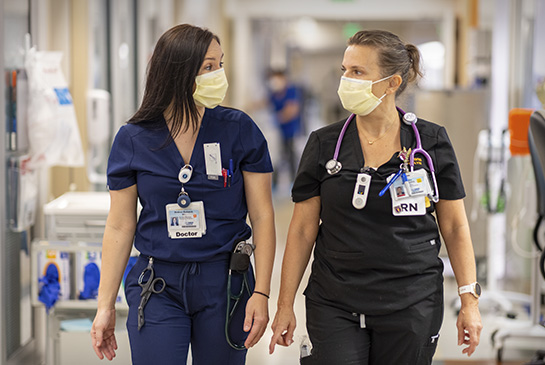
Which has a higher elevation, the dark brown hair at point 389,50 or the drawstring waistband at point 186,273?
the dark brown hair at point 389,50

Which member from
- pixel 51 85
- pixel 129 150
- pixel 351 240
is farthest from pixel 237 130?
pixel 51 85

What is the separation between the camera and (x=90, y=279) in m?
3.57

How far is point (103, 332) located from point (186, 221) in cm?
44

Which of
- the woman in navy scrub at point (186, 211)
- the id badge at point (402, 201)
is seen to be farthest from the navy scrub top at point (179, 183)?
the id badge at point (402, 201)

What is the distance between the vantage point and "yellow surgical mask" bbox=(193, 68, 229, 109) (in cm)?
225

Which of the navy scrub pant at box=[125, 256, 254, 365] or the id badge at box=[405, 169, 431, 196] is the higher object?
the id badge at box=[405, 169, 431, 196]

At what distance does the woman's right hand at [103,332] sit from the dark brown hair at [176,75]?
1.87ft

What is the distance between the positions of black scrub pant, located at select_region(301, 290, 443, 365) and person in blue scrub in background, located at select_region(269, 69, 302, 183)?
996 centimetres

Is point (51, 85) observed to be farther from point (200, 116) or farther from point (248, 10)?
point (248, 10)

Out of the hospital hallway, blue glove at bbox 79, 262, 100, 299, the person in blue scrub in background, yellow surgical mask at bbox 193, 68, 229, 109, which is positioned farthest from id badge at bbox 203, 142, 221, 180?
the person in blue scrub in background

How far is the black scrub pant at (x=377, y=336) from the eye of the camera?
2197 millimetres

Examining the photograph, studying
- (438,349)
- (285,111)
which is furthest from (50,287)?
(285,111)

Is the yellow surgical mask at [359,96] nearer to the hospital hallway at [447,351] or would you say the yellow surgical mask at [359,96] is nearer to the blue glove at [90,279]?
the blue glove at [90,279]

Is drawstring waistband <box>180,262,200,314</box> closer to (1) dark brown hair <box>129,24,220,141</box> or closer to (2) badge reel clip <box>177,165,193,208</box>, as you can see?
(2) badge reel clip <box>177,165,193,208</box>
